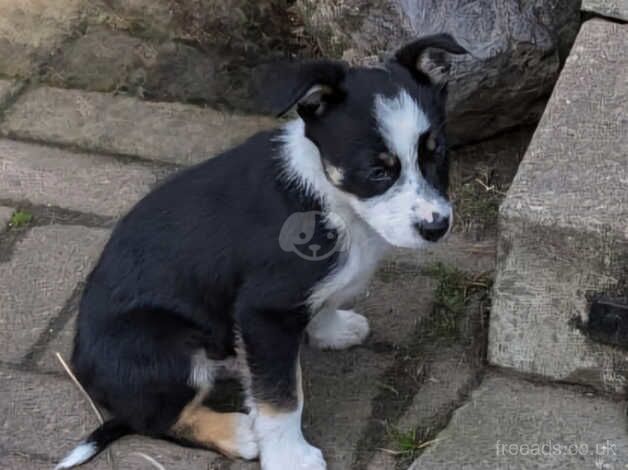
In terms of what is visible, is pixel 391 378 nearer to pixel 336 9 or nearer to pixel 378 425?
pixel 378 425

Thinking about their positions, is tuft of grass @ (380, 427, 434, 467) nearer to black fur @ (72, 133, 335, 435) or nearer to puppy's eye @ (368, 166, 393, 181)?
black fur @ (72, 133, 335, 435)

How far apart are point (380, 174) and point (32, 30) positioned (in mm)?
3121

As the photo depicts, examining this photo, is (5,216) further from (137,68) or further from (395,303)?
(395,303)

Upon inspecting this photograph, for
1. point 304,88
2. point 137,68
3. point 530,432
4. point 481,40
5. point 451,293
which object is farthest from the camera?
point 137,68

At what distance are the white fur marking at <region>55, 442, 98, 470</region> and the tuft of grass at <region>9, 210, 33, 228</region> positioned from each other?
1.30 meters

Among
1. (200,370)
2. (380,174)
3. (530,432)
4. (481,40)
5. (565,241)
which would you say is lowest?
(530,432)

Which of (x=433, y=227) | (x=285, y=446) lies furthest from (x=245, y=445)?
(x=433, y=227)

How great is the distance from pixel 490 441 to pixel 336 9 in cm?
206

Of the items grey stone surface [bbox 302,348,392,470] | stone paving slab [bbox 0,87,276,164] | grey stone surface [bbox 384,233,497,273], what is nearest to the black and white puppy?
grey stone surface [bbox 302,348,392,470]

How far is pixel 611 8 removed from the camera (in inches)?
172

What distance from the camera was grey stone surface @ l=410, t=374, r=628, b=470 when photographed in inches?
137

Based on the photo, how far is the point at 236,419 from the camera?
3648 millimetres

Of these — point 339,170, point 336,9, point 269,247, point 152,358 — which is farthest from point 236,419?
point 336,9

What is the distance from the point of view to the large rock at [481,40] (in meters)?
4.63
